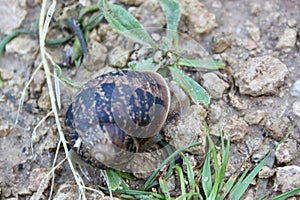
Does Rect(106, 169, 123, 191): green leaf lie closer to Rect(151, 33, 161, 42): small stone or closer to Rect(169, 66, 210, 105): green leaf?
Rect(169, 66, 210, 105): green leaf

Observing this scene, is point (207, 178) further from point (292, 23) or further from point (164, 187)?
point (292, 23)

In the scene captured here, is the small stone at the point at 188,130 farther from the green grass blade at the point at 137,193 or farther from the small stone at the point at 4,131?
the small stone at the point at 4,131

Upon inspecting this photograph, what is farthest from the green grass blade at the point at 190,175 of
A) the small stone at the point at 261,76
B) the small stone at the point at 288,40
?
the small stone at the point at 288,40

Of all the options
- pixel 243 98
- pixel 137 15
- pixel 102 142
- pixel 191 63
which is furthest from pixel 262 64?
pixel 102 142

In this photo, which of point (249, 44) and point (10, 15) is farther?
point (10, 15)

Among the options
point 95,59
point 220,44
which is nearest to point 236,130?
point 220,44

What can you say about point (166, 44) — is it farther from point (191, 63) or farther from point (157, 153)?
point (157, 153)

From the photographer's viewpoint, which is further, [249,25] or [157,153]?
[249,25]
